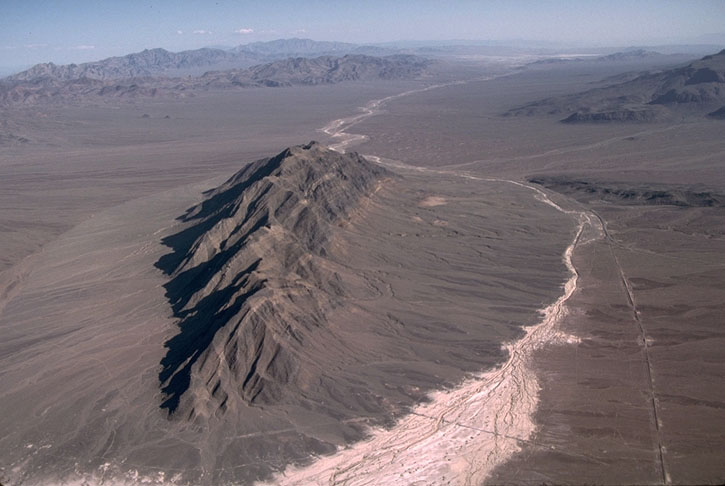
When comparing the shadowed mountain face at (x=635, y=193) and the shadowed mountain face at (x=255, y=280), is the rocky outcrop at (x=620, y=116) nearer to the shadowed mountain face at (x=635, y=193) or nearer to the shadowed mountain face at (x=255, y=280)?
the shadowed mountain face at (x=635, y=193)

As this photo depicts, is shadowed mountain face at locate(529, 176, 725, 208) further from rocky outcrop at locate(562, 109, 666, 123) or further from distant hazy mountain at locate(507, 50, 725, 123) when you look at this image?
distant hazy mountain at locate(507, 50, 725, 123)

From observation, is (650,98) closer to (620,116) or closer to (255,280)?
(620,116)

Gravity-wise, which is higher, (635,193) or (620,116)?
(620,116)

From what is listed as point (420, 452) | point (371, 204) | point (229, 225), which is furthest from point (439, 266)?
point (420, 452)

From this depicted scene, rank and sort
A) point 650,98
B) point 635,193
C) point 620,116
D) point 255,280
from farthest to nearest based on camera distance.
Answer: point 650,98
point 620,116
point 635,193
point 255,280

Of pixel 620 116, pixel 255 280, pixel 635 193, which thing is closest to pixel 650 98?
pixel 620 116

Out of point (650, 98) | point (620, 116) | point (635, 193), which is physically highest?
point (650, 98)

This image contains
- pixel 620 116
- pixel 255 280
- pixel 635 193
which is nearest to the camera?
pixel 255 280

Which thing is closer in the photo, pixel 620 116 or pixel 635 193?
pixel 635 193
